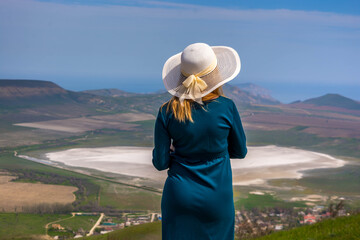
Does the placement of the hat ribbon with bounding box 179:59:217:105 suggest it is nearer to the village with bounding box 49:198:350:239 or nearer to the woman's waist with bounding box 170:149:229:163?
the woman's waist with bounding box 170:149:229:163

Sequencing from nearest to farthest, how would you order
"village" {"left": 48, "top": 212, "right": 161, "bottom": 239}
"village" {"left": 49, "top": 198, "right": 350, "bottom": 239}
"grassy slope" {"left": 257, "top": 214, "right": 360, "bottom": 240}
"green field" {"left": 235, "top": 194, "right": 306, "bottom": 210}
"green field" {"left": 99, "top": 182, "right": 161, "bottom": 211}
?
1. "grassy slope" {"left": 257, "top": 214, "right": 360, "bottom": 240}
2. "village" {"left": 48, "top": 212, "right": 161, "bottom": 239}
3. "village" {"left": 49, "top": 198, "right": 350, "bottom": 239}
4. "green field" {"left": 235, "top": 194, "right": 306, "bottom": 210}
5. "green field" {"left": 99, "top": 182, "right": 161, "bottom": 211}

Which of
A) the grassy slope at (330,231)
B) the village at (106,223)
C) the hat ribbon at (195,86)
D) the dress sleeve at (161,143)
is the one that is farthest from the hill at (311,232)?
the village at (106,223)

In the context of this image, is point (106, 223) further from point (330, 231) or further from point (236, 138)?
point (236, 138)

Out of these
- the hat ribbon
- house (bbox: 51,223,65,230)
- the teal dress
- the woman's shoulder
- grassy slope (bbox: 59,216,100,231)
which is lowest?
grassy slope (bbox: 59,216,100,231)

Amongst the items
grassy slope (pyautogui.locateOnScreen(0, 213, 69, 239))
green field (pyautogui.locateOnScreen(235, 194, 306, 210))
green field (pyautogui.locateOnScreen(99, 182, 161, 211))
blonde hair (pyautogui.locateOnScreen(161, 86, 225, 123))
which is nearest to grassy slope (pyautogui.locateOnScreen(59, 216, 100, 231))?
grassy slope (pyautogui.locateOnScreen(0, 213, 69, 239))

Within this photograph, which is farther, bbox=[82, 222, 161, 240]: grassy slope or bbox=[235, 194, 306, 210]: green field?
bbox=[235, 194, 306, 210]: green field

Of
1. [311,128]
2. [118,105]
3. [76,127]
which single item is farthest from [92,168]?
[118,105]

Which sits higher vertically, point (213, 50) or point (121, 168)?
point (213, 50)

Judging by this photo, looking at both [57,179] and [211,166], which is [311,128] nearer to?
[57,179]
